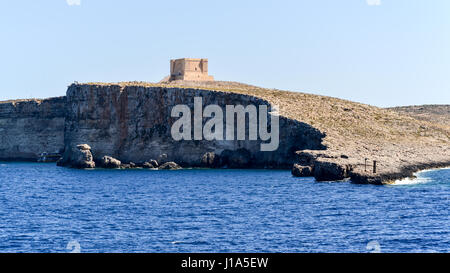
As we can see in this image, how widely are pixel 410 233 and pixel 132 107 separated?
226 ft

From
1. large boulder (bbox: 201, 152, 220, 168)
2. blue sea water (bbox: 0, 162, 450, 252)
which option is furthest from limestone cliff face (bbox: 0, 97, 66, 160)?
blue sea water (bbox: 0, 162, 450, 252)

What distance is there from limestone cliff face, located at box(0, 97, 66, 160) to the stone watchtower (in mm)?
22440

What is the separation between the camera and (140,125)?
9931cm

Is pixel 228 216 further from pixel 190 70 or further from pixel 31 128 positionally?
pixel 31 128

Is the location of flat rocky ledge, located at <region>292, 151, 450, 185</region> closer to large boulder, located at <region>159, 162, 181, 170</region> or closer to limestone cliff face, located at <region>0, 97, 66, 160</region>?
large boulder, located at <region>159, 162, 181, 170</region>

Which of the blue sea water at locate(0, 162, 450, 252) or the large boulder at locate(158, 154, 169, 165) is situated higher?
the large boulder at locate(158, 154, 169, 165)

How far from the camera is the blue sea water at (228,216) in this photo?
34.0 meters

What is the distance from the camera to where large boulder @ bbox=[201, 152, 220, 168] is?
92.8 m

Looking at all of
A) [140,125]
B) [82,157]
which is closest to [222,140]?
[140,125]

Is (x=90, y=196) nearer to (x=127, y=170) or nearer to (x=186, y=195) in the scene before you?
(x=186, y=195)

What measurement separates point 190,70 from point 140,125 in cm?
2389

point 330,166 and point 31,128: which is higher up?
point 31,128

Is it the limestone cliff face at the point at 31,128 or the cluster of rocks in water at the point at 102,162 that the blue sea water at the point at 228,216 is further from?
the limestone cliff face at the point at 31,128
